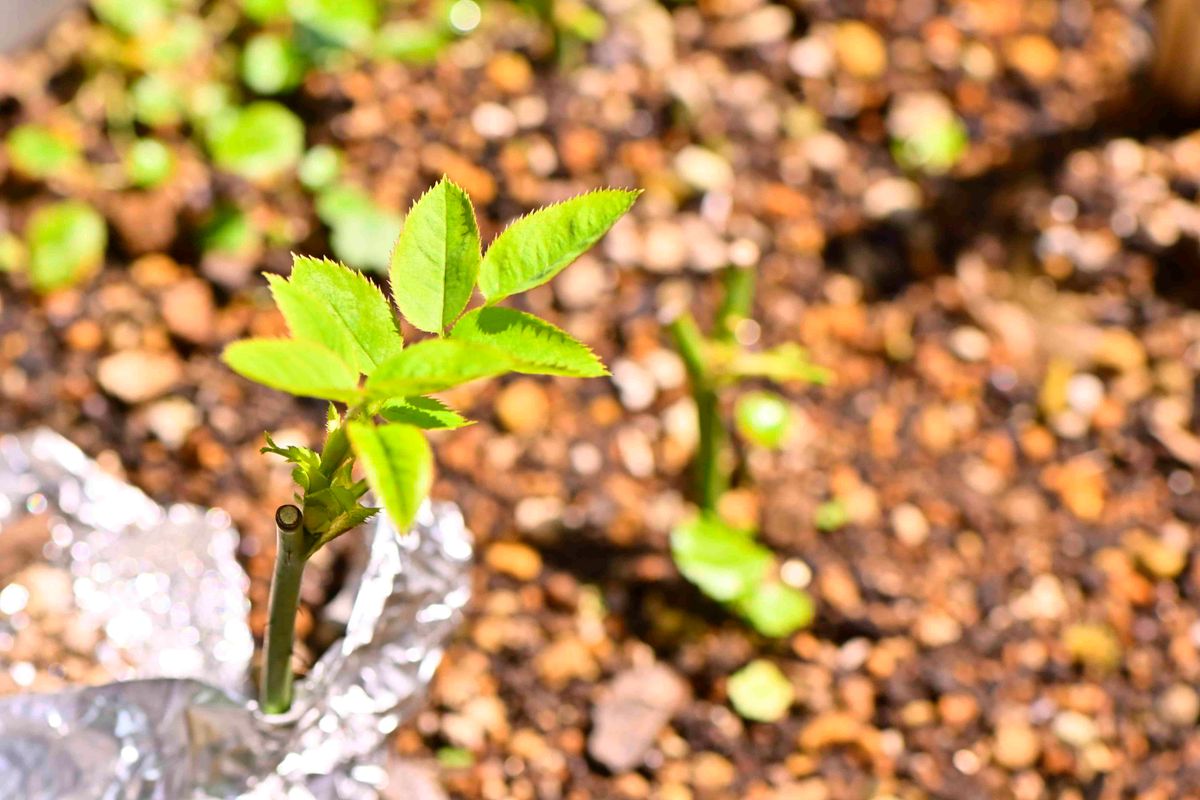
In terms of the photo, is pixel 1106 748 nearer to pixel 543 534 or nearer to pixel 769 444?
pixel 769 444

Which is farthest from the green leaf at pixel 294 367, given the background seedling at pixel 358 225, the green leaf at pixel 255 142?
the green leaf at pixel 255 142

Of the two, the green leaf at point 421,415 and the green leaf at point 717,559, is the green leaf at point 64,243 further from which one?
the green leaf at point 421,415

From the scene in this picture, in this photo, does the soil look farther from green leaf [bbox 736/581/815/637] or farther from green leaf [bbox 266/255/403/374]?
green leaf [bbox 266/255/403/374]

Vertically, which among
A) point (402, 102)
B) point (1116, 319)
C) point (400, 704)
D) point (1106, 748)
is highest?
point (402, 102)

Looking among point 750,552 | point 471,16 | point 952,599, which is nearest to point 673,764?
point 750,552

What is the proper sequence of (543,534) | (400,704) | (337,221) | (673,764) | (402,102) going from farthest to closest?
(402,102) < (337,221) < (543,534) < (673,764) < (400,704)

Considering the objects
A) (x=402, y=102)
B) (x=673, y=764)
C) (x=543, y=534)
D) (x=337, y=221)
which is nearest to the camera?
(x=673, y=764)

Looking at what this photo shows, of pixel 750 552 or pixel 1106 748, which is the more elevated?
pixel 750 552
